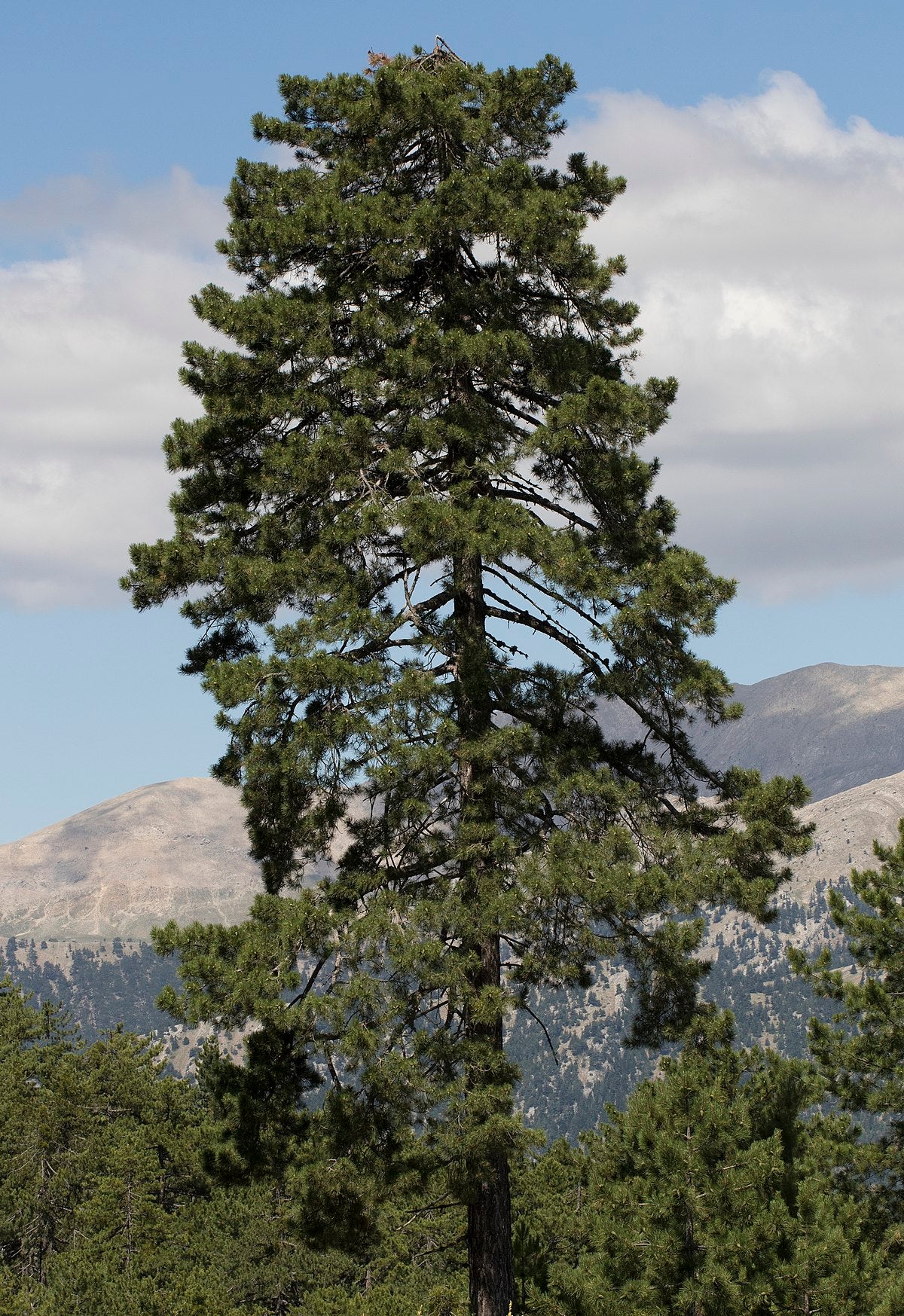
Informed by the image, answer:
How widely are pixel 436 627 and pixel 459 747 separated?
1505 millimetres

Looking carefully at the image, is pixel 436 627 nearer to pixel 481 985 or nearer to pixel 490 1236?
pixel 481 985

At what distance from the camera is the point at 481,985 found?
13125 millimetres

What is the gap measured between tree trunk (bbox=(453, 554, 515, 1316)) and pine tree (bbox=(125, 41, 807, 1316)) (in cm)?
4

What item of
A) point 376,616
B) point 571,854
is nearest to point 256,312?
point 376,616

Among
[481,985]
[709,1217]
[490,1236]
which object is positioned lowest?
[709,1217]

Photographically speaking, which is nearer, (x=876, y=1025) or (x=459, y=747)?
(x=459, y=747)

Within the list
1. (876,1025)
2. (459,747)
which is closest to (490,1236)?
(459,747)

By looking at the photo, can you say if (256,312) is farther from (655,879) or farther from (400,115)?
(655,879)

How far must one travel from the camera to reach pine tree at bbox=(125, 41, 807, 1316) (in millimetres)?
12531

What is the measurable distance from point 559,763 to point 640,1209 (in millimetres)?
4704

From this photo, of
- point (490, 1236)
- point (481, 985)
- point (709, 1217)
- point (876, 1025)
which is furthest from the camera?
point (876, 1025)

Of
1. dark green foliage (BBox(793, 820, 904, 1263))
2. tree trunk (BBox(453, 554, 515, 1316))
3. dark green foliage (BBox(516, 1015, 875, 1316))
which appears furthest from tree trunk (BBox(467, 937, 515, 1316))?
dark green foliage (BBox(793, 820, 904, 1263))

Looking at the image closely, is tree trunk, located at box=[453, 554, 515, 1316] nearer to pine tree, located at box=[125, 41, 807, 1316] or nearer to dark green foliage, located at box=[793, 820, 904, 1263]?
pine tree, located at box=[125, 41, 807, 1316]

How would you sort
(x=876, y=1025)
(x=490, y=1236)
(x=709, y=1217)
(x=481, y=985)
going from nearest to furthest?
1. (x=490, y=1236)
2. (x=481, y=985)
3. (x=709, y=1217)
4. (x=876, y=1025)
